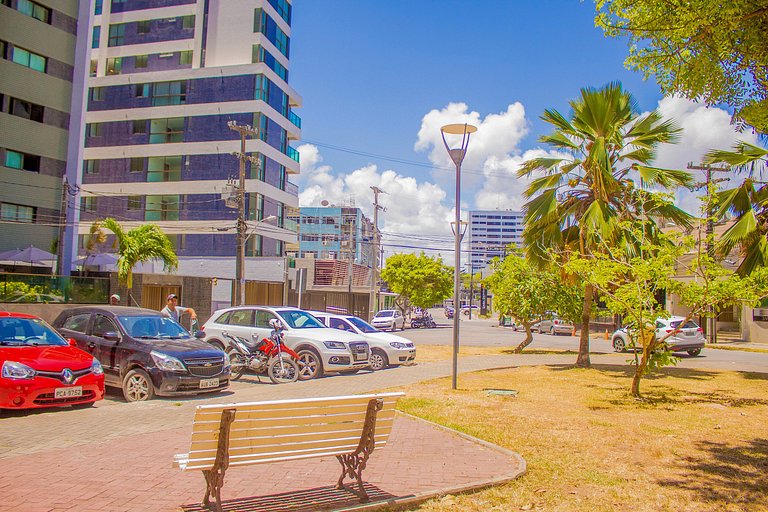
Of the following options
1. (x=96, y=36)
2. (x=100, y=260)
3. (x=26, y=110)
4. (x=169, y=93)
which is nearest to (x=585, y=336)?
(x=100, y=260)

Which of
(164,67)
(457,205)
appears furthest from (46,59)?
(457,205)

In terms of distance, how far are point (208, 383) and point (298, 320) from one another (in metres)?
4.57

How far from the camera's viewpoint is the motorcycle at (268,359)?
13.1 meters

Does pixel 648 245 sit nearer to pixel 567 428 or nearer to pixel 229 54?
pixel 567 428

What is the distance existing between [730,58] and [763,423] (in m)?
5.49

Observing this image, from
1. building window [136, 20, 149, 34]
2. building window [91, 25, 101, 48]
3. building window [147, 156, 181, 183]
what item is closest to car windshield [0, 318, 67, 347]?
building window [147, 156, 181, 183]

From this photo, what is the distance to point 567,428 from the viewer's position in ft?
26.9

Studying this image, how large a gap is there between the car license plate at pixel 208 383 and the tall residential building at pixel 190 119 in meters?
27.1

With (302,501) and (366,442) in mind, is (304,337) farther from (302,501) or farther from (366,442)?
(302,501)

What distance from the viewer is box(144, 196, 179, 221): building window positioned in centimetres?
3941

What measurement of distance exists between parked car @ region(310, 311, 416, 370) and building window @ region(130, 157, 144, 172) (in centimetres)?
2763

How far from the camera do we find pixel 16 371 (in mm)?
8422

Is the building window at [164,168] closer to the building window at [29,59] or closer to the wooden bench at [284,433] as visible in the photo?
the building window at [29,59]

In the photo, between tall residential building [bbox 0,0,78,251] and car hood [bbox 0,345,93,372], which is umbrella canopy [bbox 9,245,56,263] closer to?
tall residential building [bbox 0,0,78,251]
